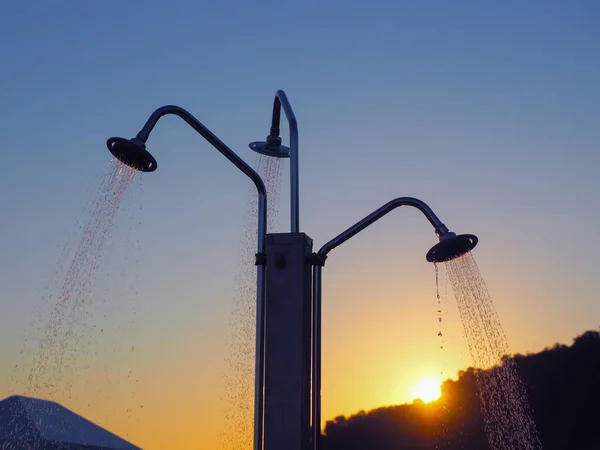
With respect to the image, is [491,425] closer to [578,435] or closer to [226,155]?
[578,435]

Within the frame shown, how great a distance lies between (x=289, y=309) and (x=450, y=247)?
1527 millimetres

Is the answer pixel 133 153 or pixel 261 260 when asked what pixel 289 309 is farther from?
pixel 133 153

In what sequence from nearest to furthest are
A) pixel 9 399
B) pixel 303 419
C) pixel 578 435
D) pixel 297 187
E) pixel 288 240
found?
pixel 303 419, pixel 288 240, pixel 297 187, pixel 9 399, pixel 578 435

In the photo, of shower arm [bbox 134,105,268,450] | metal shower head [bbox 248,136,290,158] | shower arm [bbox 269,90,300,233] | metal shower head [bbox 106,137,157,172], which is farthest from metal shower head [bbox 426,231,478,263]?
metal shower head [bbox 106,137,157,172]

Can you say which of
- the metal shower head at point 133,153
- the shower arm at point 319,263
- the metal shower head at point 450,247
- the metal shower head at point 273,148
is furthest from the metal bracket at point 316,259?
the metal shower head at point 273,148

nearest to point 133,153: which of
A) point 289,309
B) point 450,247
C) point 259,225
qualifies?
point 259,225

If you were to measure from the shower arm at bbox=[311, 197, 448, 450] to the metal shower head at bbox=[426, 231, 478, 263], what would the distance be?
9 cm

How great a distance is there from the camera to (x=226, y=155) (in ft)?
22.6

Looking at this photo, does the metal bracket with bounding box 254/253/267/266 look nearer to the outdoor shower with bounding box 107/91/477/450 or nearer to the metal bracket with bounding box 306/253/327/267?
the outdoor shower with bounding box 107/91/477/450

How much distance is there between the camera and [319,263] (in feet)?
20.4

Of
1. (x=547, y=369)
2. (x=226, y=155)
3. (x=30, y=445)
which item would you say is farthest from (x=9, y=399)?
(x=226, y=155)

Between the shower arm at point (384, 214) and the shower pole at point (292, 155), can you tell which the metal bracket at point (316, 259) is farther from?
the shower pole at point (292, 155)

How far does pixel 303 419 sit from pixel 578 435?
44.1 metres

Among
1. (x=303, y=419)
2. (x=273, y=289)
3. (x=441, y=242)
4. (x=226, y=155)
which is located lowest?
(x=303, y=419)
